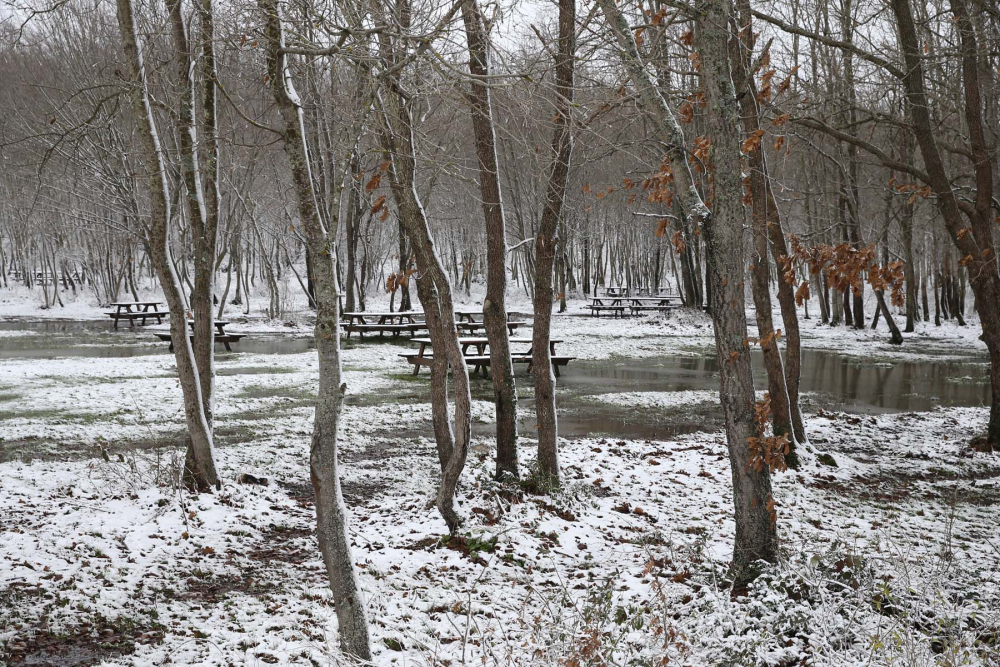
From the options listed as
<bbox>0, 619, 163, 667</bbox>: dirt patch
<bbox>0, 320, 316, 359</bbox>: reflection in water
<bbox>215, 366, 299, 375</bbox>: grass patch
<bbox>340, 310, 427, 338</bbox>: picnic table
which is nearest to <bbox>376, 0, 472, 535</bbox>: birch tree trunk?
<bbox>0, 619, 163, 667</bbox>: dirt patch

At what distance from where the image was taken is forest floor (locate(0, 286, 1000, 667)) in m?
3.87

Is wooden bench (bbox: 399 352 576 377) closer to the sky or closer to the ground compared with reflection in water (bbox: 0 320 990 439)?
closer to the sky

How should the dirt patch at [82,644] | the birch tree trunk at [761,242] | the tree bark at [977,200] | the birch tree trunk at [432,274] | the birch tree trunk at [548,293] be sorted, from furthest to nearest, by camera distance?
the tree bark at [977,200]
the birch tree trunk at [761,242]
the birch tree trunk at [548,293]
the birch tree trunk at [432,274]
the dirt patch at [82,644]

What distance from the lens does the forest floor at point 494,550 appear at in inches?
152

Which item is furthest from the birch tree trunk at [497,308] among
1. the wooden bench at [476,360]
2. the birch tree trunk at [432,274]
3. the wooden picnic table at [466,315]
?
the wooden picnic table at [466,315]

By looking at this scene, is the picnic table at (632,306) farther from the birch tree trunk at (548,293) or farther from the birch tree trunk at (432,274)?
the birch tree trunk at (432,274)

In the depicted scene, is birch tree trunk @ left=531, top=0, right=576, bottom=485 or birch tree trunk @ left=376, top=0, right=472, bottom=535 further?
birch tree trunk @ left=531, top=0, right=576, bottom=485

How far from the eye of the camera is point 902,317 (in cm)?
3300

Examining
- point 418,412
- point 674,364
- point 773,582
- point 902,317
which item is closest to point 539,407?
point 773,582

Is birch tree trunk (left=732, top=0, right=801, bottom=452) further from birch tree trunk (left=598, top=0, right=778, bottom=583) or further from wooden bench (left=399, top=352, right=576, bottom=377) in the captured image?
wooden bench (left=399, top=352, right=576, bottom=377)

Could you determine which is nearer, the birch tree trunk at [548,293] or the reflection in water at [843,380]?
the birch tree trunk at [548,293]

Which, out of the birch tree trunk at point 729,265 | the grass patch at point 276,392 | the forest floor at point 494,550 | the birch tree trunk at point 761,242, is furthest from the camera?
the grass patch at point 276,392

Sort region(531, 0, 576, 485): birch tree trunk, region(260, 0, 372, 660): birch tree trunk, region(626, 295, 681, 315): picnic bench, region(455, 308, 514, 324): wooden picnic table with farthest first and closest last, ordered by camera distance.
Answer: region(626, 295, 681, 315): picnic bench
region(455, 308, 514, 324): wooden picnic table
region(531, 0, 576, 485): birch tree trunk
region(260, 0, 372, 660): birch tree trunk

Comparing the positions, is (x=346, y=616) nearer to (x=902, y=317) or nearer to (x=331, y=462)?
(x=331, y=462)
